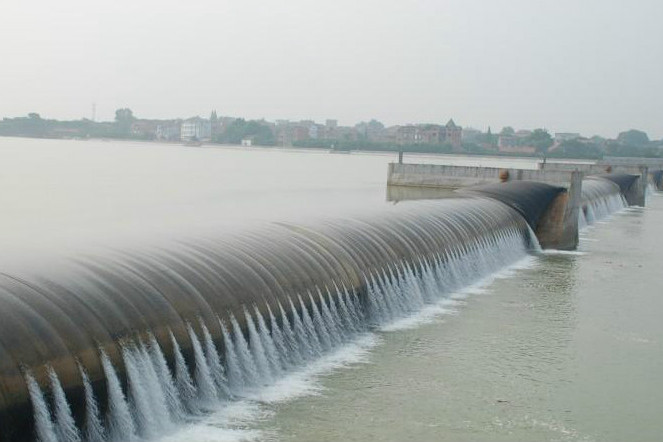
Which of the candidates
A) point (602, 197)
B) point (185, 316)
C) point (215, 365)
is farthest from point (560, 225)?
point (185, 316)

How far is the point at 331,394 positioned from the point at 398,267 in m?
6.71

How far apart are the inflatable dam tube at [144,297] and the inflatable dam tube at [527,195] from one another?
12.1 meters

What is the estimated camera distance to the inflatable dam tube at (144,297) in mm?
8664

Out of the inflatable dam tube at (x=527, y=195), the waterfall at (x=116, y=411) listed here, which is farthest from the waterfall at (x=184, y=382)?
the inflatable dam tube at (x=527, y=195)

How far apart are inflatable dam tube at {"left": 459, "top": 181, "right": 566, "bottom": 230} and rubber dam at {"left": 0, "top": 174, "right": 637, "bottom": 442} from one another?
36.1 ft

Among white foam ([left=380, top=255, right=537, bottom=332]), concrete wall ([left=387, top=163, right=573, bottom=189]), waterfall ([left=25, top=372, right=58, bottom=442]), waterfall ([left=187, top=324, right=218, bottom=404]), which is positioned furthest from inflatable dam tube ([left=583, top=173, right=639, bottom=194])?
waterfall ([left=25, top=372, right=58, bottom=442])

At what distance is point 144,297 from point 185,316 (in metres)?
0.57

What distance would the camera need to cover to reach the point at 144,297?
36.1 feet

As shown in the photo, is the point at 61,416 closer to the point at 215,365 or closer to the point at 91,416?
the point at 91,416

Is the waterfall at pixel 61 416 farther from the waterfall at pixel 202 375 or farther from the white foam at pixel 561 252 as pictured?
the white foam at pixel 561 252

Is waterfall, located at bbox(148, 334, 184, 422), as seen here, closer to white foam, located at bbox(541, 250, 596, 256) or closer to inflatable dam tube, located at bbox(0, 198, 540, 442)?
inflatable dam tube, located at bbox(0, 198, 540, 442)

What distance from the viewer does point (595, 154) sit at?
577ft

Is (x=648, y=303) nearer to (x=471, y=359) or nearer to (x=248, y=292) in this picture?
(x=471, y=359)

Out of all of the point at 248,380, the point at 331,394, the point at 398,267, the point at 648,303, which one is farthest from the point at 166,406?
the point at 648,303
